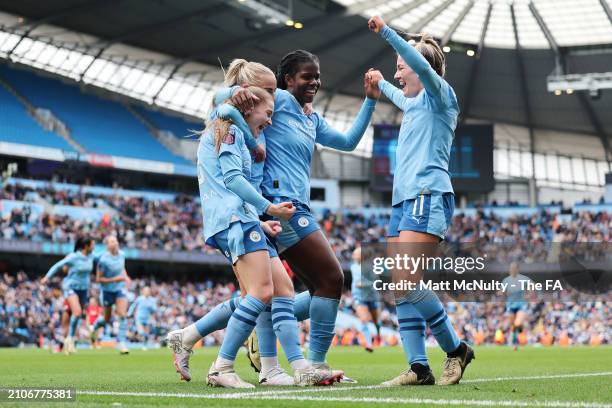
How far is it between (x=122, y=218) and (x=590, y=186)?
32.7 metres

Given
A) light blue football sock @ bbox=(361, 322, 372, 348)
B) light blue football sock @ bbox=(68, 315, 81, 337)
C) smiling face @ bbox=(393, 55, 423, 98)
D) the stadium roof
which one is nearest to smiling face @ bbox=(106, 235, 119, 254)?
light blue football sock @ bbox=(68, 315, 81, 337)

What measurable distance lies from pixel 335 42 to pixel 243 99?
130 ft

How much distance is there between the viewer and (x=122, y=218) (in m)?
43.1

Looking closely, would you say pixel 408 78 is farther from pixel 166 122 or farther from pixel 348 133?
pixel 166 122

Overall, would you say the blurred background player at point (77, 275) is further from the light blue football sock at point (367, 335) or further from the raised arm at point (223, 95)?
the raised arm at point (223, 95)

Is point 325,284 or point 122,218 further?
point 122,218

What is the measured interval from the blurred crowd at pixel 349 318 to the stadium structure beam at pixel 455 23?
12.6m

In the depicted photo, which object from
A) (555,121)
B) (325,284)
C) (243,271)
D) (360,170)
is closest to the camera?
(243,271)

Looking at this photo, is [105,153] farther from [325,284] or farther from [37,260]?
[325,284]

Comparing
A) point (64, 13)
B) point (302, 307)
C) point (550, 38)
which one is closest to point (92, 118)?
point (64, 13)

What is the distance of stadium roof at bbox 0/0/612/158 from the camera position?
39719 millimetres

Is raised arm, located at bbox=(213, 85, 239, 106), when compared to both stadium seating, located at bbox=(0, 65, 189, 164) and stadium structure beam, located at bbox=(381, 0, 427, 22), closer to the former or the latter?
stadium structure beam, located at bbox=(381, 0, 427, 22)

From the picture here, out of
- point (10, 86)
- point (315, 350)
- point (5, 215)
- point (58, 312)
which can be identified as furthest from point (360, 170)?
point (315, 350)

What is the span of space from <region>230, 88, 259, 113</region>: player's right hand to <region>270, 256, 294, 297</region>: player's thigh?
1019 mm
